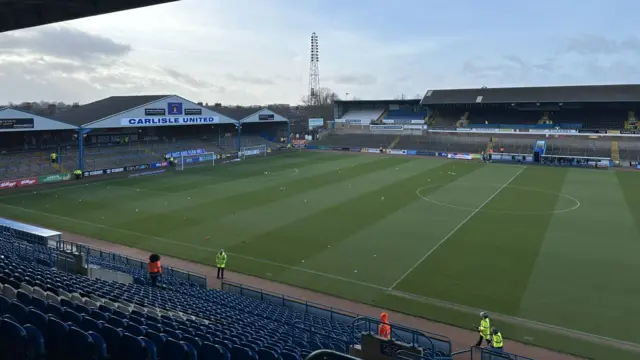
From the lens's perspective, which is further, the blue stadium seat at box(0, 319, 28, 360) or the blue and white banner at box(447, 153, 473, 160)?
the blue and white banner at box(447, 153, 473, 160)

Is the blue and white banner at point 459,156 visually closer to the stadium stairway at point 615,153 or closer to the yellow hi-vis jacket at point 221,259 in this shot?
the stadium stairway at point 615,153

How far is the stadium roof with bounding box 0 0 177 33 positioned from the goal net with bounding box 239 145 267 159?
53990 millimetres

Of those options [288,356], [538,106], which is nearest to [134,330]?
[288,356]

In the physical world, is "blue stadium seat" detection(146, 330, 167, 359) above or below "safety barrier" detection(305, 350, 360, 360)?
below

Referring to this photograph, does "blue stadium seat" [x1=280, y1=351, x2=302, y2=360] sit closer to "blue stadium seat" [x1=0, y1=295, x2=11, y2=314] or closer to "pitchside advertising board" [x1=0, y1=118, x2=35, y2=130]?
"blue stadium seat" [x1=0, y1=295, x2=11, y2=314]

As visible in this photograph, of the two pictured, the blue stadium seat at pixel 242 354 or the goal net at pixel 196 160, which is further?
the goal net at pixel 196 160

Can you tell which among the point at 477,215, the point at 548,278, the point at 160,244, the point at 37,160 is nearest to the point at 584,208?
the point at 477,215

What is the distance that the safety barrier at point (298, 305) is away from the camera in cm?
1617

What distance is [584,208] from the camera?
35188 mm

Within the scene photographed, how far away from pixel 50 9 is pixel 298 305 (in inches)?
496

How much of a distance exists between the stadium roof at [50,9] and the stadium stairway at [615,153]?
65344 millimetres

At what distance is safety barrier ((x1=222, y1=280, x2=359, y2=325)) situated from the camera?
53.1 ft

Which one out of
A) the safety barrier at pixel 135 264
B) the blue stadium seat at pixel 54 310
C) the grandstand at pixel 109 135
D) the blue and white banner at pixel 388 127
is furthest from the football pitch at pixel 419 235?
the blue and white banner at pixel 388 127

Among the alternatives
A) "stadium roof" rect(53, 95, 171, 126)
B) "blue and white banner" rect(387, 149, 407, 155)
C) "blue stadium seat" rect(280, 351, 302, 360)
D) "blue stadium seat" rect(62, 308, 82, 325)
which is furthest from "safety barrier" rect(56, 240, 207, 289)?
"blue and white banner" rect(387, 149, 407, 155)
